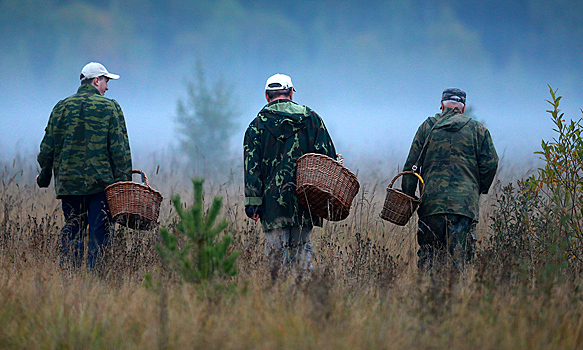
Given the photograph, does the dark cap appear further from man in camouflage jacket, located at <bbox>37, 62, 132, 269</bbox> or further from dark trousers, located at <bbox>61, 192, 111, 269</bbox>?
dark trousers, located at <bbox>61, 192, 111, 269</bbox>

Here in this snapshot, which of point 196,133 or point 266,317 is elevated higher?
point 196,133

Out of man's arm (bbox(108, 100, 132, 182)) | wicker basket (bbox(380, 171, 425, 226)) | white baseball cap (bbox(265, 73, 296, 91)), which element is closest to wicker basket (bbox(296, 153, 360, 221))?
wicker basket (bbox(380, 171, 425, 226))

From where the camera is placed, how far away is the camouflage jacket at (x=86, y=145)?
466cm

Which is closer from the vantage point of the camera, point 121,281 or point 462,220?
point 121,281

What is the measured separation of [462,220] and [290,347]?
263cm

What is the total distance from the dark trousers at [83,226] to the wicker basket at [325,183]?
199cm

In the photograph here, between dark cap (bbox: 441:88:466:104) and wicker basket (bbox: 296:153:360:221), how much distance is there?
148cm

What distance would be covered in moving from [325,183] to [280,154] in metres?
0.62

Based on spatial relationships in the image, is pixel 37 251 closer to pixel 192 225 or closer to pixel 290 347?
pixel 192 225

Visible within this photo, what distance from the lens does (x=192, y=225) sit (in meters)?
3.27

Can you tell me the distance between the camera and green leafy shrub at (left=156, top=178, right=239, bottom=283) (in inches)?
128

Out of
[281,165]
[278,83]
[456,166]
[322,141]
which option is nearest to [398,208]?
[456,166]

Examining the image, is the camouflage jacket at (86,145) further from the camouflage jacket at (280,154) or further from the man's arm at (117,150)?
the camouflage jacket at (280,154)

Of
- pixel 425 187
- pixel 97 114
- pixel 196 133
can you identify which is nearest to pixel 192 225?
pixel 97 114
